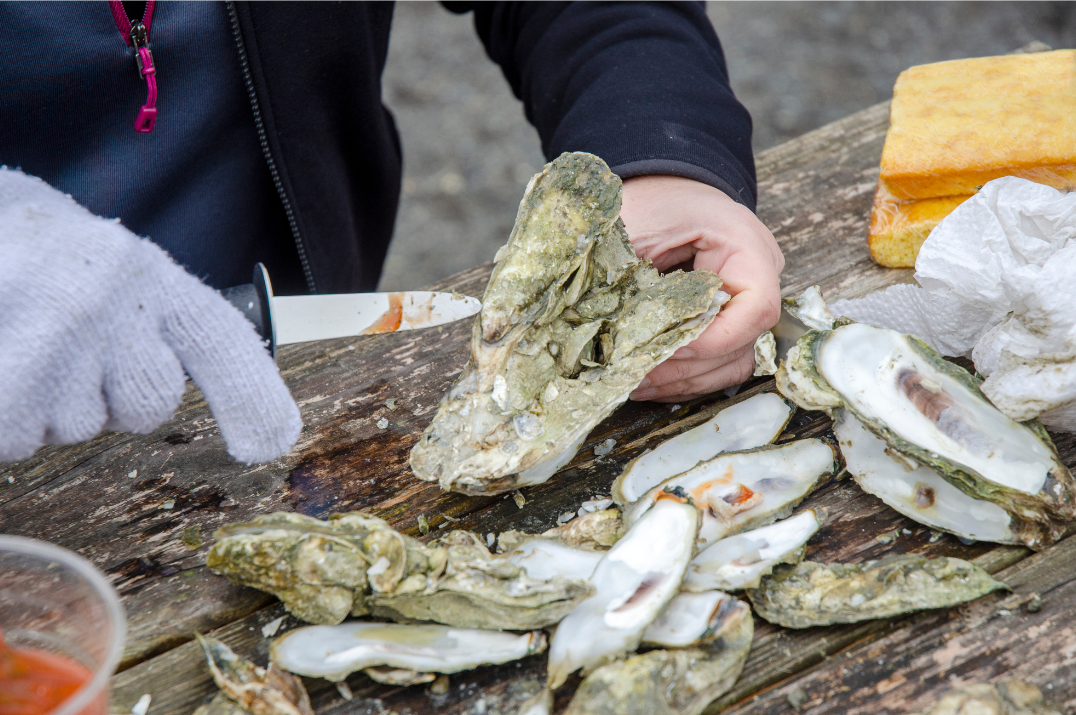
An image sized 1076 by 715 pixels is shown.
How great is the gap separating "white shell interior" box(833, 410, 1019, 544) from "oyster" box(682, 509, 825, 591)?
0.41 ft

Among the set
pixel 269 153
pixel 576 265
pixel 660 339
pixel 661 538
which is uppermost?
pixel 269 153

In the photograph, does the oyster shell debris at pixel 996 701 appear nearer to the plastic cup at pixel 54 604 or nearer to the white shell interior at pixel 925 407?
the white shell interior at pixel 925 407

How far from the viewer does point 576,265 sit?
120cm

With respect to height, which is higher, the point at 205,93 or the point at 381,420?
the point at 205,93

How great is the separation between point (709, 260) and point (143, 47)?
1.26m

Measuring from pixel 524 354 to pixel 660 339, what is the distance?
22cm

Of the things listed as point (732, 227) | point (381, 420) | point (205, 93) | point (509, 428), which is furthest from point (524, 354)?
point (205, 93)

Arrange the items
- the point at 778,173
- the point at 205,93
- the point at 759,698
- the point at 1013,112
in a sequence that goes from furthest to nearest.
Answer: the point at 778,173 → the point at 205,93 → the point at 1013,112 → the point at 759,698

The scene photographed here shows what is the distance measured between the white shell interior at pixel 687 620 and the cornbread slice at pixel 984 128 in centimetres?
105

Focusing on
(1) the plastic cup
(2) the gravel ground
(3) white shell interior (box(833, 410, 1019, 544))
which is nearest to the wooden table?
(3) white shell interior (box(833, 410, 1019, 544))

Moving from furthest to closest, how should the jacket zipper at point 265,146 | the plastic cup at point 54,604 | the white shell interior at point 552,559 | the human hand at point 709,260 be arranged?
the jacket zipper at point 265,146
the human hand at point 709,260
the white shell interior at point 552,559
the plastic cup at point 54,604

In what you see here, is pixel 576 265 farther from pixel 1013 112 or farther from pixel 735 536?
pixel 1013 112

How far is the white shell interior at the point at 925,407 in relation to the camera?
3.57 ft

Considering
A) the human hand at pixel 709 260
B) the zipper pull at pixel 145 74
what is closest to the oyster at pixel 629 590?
the human hand at pixel 709 260
